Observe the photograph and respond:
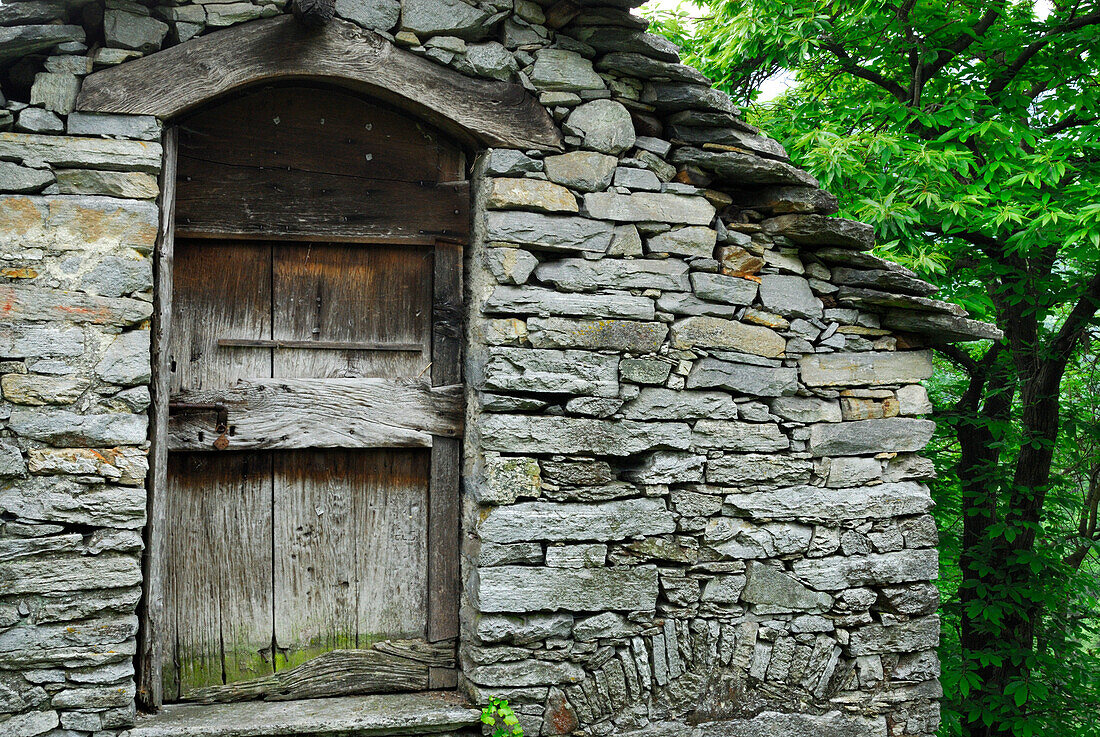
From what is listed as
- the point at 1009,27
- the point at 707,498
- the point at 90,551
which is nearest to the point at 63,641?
the point at 90,551

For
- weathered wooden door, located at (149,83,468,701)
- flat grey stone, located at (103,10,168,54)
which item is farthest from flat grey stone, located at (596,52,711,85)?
flat grey stone, located at (103,10,168,54)

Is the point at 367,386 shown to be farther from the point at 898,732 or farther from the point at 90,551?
the point at 898,732

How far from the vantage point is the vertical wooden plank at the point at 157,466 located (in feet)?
9.46

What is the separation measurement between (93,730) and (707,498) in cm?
246

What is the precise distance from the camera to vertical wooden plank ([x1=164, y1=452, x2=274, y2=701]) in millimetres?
3098

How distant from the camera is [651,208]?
3281mm

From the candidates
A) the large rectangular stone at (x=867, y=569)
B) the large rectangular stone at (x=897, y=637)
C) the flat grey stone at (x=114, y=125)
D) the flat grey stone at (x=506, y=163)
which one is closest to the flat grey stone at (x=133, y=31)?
the flat grey stone at (x=114, y=125)

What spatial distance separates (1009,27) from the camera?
4875mm

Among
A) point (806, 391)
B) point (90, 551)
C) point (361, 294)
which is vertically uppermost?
point (361, 294)

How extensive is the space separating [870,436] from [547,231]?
5.67ft

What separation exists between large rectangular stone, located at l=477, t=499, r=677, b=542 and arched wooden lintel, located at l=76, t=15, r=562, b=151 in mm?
1486

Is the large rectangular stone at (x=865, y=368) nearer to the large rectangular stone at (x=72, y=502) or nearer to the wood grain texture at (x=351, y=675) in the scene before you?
the wood grain texture at (x=351, y=675)

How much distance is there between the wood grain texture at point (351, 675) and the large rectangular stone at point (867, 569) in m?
1.60

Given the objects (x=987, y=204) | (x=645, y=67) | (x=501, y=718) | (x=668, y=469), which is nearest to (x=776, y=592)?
(x=668, y=469)
